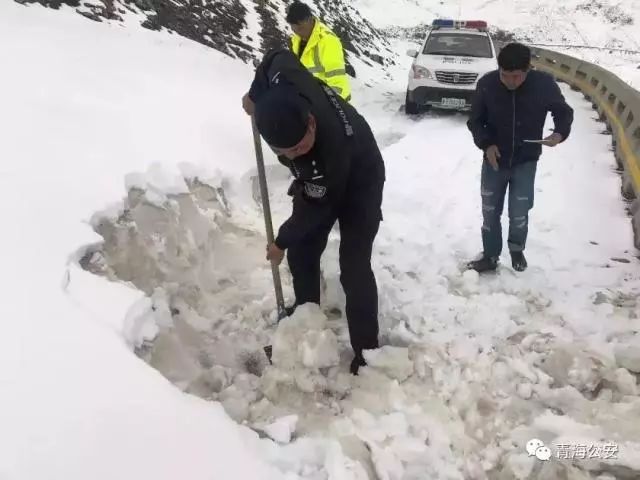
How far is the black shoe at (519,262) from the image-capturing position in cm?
449

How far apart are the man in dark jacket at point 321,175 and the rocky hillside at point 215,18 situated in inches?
203

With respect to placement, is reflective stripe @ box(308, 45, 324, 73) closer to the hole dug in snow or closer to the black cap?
the hole dug in snow

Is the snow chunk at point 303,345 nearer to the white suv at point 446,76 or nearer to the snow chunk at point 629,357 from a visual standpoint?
the snow chunk at point 629,357

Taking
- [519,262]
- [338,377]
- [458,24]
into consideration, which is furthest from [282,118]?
[458,24]

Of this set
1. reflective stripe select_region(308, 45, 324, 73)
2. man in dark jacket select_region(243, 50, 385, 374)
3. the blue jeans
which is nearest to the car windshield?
reflective stripe select_region(308, 45, 324, 73)

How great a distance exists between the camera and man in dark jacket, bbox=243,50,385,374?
250 cm

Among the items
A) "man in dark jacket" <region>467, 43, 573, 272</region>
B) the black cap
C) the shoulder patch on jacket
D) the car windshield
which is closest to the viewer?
the black cap

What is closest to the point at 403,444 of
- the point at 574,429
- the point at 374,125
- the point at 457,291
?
the point at 574,429

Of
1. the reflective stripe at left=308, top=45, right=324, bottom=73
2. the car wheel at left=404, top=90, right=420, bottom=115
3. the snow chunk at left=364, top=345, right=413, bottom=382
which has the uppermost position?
the reflective stripe at left=308, top=45, right=324, bottom=73

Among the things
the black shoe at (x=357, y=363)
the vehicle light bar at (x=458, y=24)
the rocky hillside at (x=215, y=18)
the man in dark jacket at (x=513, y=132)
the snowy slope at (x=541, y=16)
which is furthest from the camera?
the snowy slope at (x=541, y=16)

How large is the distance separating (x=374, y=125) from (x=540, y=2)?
30348mm

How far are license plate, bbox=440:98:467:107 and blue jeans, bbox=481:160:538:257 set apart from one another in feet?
18.6

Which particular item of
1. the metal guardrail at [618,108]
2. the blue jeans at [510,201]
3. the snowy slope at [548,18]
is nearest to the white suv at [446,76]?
the metal guardrail at [618,108]

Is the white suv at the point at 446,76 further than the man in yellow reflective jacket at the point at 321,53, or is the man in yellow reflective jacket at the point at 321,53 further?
the white suv at the point at 446,76
